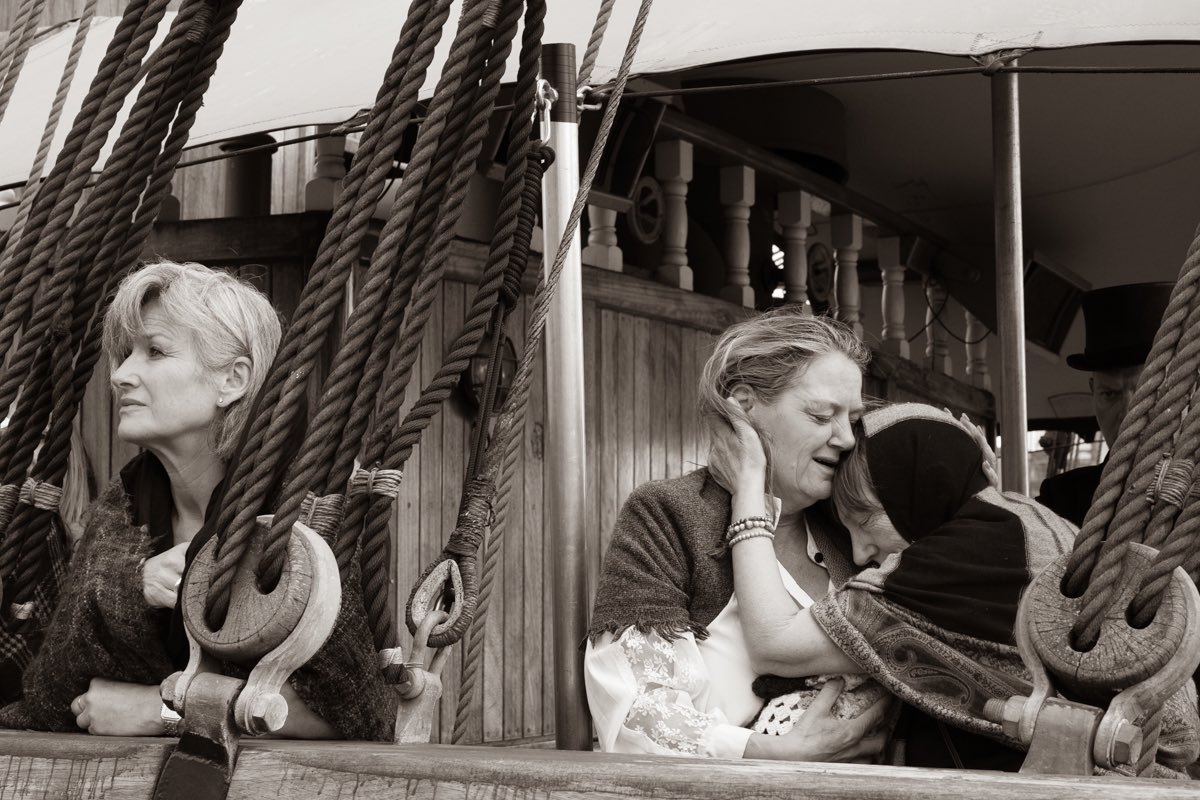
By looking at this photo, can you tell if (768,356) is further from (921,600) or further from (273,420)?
(273,420)

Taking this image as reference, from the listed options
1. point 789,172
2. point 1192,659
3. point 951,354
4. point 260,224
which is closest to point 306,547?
point 1192,659

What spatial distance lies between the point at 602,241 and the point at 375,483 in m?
3.22

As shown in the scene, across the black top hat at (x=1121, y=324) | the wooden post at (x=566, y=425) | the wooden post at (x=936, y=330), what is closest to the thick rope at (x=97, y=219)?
the wooden post at (x=566, y=425)

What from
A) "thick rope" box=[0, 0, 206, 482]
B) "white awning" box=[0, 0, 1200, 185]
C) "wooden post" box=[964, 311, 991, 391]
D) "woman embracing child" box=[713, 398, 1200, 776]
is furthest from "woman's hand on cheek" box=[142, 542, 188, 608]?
"wooden post" box=[964, 311, 991, 391]

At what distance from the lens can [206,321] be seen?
216 cm

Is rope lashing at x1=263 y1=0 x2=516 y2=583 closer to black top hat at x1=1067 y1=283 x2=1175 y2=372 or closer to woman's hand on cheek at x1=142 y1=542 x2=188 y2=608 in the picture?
woman's hand on cheek at x1=142 y1=542 x2=188 y2=608

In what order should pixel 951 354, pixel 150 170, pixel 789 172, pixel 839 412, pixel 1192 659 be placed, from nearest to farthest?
pixel 1192 659 → pixel 150 170 → pixel 839 412 → pixel 789 172 → pixel 951 354

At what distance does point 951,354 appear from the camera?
754 centimetres

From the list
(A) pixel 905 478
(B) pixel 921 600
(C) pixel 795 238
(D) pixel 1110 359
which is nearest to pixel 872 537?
(A) pixel 905 478

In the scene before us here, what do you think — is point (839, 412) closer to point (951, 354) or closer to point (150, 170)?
point (150, 170)

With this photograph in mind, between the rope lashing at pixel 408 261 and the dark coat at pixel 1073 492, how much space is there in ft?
7.44

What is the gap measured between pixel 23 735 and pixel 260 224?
2789 mm

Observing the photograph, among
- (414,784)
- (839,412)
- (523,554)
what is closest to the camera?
(414,784)

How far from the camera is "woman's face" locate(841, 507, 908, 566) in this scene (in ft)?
7.35
